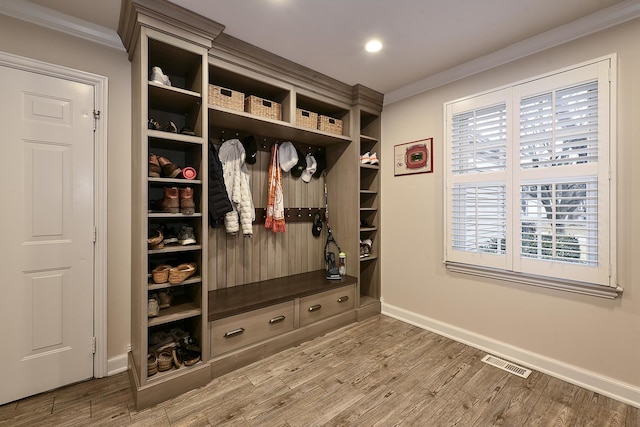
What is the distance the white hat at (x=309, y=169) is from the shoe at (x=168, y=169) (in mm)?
1493

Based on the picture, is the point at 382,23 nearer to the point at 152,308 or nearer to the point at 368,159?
the point at 368,159

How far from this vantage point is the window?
1.99 metres

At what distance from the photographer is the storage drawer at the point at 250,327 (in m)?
2.22

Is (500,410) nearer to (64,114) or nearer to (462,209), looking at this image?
(462,209)

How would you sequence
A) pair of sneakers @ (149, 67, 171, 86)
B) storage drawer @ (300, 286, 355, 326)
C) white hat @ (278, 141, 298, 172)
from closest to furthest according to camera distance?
pair of sneakers @ (149, 67, 171, 86) < storage drawer @ (300, 286, 355, 326) < white hat @ (278, 141, 298, 172)

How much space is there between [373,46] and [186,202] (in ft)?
6.35

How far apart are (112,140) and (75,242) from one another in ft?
2.59

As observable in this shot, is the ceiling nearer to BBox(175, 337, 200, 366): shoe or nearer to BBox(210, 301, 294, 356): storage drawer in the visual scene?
BBox(210, 301, 294, 356): storage drawer

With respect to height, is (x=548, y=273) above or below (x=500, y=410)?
above

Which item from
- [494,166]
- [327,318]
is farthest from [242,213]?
[494,166]

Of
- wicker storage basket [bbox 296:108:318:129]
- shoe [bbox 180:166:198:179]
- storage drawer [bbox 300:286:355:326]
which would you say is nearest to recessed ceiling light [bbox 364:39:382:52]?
wicker storage basket [bbox 296:108:318:129]

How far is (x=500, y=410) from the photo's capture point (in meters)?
1.85

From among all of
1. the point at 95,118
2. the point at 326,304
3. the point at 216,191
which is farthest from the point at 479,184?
the point at 95,118

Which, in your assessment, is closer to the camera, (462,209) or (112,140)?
(112,140)
